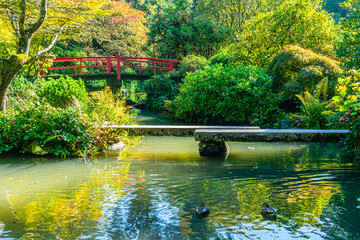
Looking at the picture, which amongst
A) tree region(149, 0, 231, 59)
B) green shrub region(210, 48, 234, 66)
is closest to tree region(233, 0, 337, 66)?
green shrub region(210, 48, 234, 66)

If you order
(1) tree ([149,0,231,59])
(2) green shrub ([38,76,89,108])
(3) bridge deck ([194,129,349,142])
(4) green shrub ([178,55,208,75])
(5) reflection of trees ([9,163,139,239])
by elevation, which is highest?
(1) tree ([149,0,231,59])

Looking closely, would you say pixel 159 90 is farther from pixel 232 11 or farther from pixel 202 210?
pixel 202 210

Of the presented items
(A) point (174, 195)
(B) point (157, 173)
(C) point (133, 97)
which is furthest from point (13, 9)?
(C) point (133, 97)

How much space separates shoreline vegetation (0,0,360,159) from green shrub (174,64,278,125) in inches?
1.5

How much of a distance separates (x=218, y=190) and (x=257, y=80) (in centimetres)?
876

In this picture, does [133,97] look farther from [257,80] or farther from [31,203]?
[31,203]

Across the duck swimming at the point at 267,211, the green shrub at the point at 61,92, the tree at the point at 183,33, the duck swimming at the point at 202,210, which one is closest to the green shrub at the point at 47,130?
the duck swimming at the point at 202,210

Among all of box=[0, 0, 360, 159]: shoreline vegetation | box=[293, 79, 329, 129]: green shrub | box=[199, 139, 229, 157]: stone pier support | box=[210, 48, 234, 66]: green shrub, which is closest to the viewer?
box=[0, 0, 360, 159]: shoreline vegetation

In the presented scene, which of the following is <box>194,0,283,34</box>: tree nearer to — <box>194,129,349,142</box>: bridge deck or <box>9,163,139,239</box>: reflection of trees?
<box>194,129,349,142</box>: bridge deck

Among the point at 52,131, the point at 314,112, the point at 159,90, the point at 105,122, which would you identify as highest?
the point at 159,90

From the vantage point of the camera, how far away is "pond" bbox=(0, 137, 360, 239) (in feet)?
12.9

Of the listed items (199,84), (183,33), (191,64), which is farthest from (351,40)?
(183,33)

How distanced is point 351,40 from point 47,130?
8.24 m

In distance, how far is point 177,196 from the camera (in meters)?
5.11
